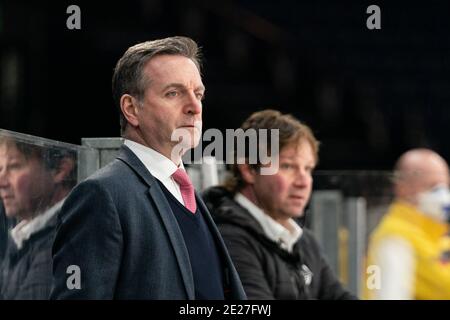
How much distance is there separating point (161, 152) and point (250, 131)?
119 centimetres

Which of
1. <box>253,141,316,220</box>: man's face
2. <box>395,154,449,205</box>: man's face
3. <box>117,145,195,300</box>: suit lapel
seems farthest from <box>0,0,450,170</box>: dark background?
<box>117,145,195,300</box>: suit lapel

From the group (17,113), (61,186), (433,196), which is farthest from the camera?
(17,113)

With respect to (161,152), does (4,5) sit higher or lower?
higher

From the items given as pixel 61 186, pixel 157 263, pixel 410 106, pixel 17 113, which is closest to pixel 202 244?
pixel 157 263

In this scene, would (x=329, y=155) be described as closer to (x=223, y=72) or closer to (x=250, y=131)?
(x=223, y=72)

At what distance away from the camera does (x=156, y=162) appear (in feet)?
8.04

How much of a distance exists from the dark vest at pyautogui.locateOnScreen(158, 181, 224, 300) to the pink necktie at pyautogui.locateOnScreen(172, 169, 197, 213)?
0.02m

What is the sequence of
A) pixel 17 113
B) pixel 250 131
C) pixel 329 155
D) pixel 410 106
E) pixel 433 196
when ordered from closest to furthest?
pixel 250 131
pixel 433 196
pixel 17 113
pixel 329 155
pixel 410 106

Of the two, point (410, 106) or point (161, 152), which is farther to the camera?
point (410, 106)

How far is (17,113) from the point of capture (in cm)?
830

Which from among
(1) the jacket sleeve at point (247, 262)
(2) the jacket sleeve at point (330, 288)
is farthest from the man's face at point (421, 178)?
(1) the jacket sleeve at point (247, 262)

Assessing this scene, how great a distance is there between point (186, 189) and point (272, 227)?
1165 millimetres

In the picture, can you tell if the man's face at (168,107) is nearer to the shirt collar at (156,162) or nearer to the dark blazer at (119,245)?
the shirt collar at (156,162)

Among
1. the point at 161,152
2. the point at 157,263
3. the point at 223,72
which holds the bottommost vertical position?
the point at 157,263
